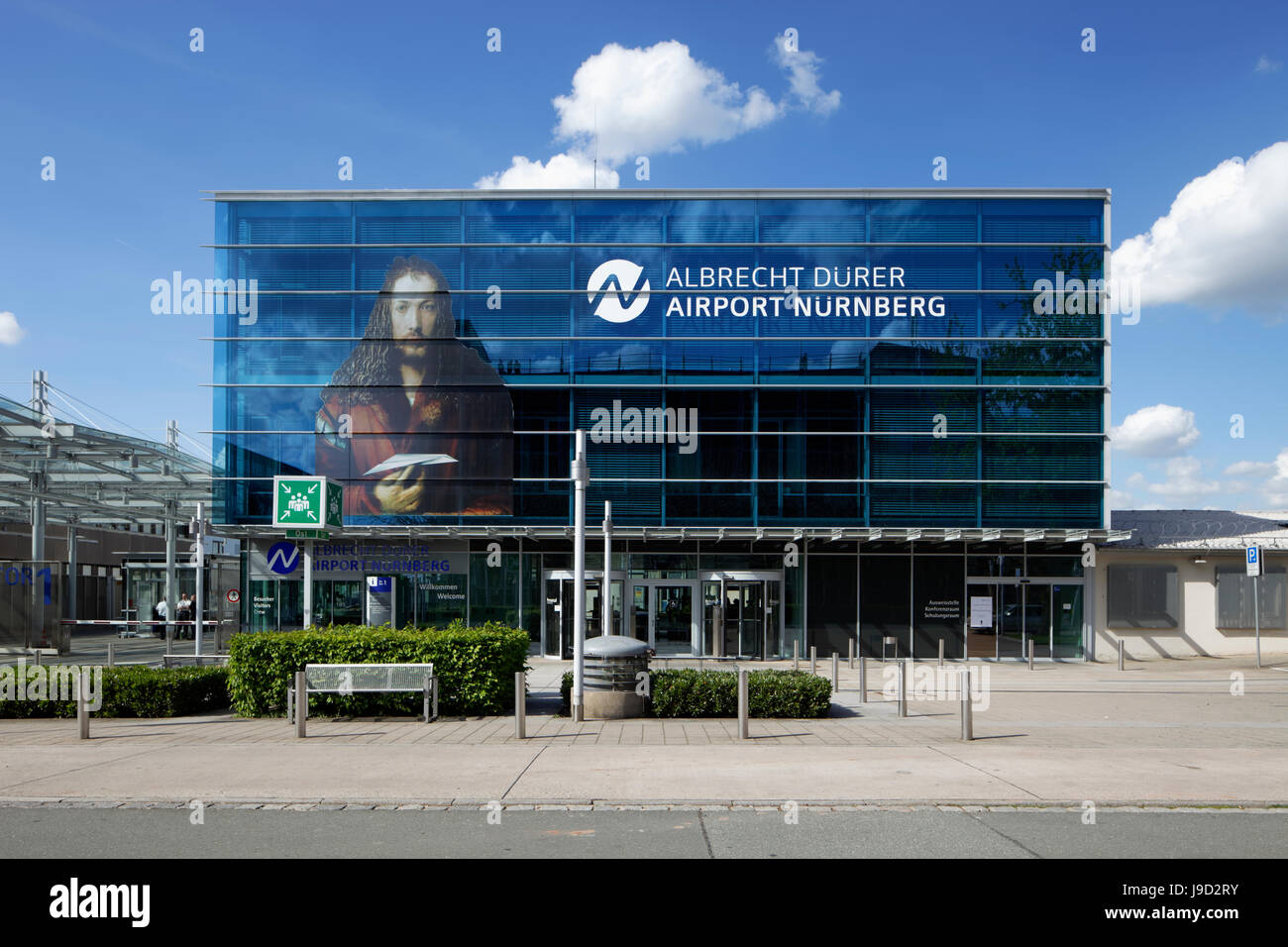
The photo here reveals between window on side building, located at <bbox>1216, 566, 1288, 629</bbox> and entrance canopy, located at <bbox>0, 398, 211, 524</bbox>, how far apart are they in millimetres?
28730

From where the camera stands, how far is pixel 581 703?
14.1 metres

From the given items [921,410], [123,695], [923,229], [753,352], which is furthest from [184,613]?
[923,229]

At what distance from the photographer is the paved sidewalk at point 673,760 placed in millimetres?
9320

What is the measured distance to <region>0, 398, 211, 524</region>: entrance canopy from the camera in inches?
1010

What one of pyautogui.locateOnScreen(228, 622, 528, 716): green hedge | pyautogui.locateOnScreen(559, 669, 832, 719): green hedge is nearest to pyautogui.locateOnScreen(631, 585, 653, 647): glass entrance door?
pyautogui.locateOnScreen(559, 669, 832, 719): green hedge

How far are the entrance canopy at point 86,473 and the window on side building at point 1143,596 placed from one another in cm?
2604

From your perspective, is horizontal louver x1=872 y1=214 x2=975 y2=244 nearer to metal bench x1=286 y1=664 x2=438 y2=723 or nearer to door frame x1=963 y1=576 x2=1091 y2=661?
door frame x1=963 y1=576 x2=1091 y2=661

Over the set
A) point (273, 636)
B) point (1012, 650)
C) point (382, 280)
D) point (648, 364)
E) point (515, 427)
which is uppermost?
point (382, 280)

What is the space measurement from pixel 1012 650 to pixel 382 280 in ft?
63.3

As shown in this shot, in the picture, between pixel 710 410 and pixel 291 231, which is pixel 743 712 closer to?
pixel 710 410

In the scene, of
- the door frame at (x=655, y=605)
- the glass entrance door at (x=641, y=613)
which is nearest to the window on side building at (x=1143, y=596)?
the door frame at (x=655, y=605)

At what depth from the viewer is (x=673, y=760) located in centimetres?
1109
